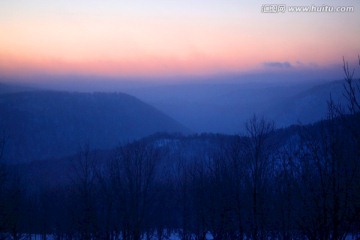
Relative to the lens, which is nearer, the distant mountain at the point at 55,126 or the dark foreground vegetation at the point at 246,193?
the dark foreground vegetation at the point at 246,193

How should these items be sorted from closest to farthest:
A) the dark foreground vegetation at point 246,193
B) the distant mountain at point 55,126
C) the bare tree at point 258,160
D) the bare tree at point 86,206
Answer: the dark foreground vegetation at point 246,193 < the bare tree at point 258,160 < the bare tree at point 86,206 < the distant mountain at point 55,126

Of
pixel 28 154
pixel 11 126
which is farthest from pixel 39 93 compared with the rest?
pixel 28 154

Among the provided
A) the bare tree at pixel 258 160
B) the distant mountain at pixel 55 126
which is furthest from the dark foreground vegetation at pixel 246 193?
the distant mountain at pixel 55 126

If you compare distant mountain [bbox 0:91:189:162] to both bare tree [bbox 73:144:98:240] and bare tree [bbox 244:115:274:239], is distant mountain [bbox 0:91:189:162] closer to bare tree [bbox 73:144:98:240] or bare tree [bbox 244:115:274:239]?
bare tree [bbox 73:144:98:240]

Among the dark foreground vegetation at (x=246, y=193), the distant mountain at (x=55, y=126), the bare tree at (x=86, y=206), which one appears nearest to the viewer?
the dark foreground vegetation at (x=246, y=193)

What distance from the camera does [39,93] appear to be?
195 metres

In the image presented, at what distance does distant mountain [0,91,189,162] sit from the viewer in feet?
469

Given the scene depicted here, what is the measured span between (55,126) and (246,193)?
156 m

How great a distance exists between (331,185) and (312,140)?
41.8 inches

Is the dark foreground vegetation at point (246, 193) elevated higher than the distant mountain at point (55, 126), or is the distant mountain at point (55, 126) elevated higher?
the distant mountain at point (55, 126)

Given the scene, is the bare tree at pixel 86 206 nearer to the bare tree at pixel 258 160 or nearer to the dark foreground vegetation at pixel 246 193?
the dark foreground vegetation at pixel 246 193

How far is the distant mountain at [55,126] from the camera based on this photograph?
5625 inches

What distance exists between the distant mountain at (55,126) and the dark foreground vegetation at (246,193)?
10887 cm

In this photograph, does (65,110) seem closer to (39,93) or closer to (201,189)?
(39,93)
